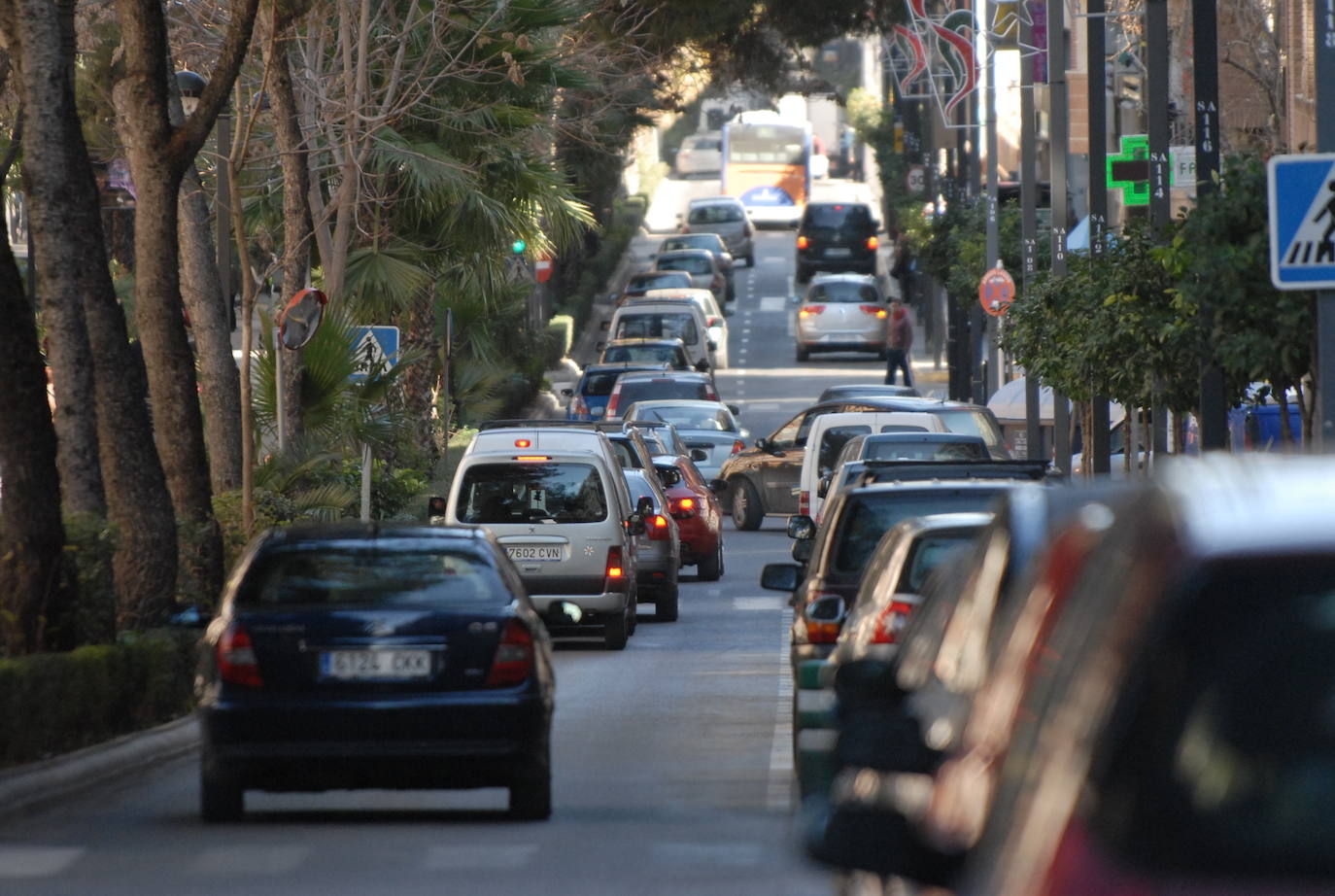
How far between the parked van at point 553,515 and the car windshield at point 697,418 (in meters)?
16.0

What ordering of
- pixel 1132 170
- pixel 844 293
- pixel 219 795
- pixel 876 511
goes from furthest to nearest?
pixel 844 293 → pixel 1132 170 → pixel 876 511 → pixel 219 795

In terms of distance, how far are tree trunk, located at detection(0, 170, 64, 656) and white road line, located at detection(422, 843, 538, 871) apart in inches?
152

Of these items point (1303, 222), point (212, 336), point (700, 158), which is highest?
point (700, 158)

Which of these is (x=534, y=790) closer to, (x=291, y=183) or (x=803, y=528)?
(x=803, y=528)

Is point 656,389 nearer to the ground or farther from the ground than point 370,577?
nearer to the ground

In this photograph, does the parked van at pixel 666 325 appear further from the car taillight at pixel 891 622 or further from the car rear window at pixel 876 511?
the car taillight at pixel 891 622

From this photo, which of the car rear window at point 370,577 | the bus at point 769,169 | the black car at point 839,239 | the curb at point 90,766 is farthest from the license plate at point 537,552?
the bus at point 769,169

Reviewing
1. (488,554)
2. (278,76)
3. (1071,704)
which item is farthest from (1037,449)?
(1071,704)

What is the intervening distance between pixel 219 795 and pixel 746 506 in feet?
74.2

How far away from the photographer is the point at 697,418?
119ft

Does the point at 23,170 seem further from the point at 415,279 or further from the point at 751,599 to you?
the point at 415,279

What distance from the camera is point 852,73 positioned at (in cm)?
13275

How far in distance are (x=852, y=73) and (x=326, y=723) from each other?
125m

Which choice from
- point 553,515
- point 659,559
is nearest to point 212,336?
point 553,515
